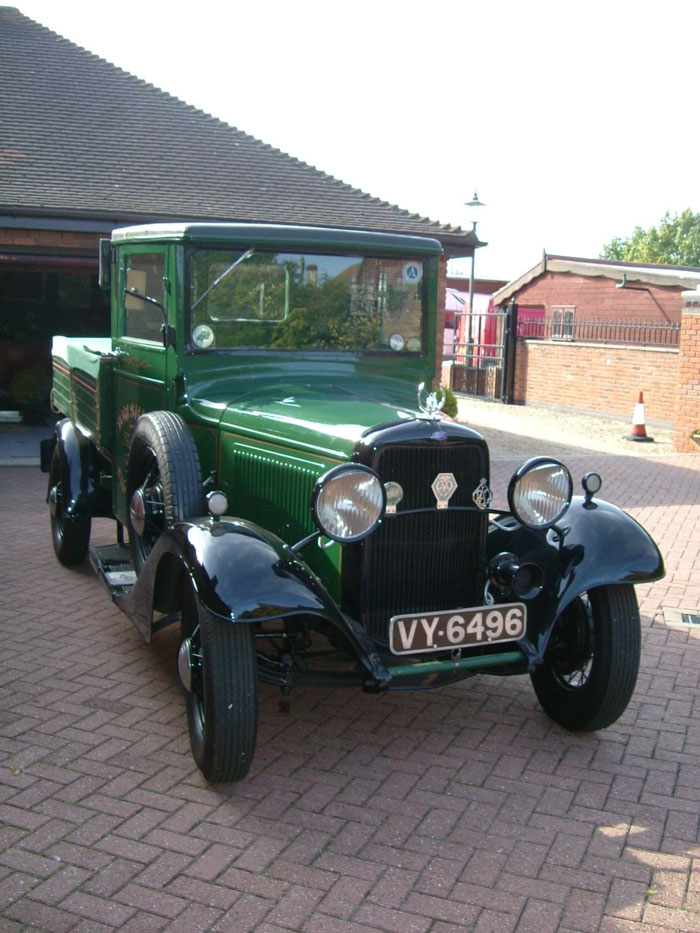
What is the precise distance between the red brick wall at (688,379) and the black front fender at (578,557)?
9131 mm

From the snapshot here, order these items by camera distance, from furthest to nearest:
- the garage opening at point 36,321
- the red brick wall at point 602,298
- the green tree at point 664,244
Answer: the green tree at point 664,244, the red brick wall at point 602,298, the garage opening at point 36,321

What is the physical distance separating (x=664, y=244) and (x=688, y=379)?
4836 cm

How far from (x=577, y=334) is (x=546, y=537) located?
14.6 meters

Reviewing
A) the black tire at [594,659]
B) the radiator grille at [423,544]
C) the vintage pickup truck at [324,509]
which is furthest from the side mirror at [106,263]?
the black tire at [594,659]

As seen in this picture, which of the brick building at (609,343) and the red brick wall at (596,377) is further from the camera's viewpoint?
the red brick wall at (596,377)

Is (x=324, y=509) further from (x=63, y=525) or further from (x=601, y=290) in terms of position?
(x=601, y=290)

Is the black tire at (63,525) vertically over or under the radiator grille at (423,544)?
under

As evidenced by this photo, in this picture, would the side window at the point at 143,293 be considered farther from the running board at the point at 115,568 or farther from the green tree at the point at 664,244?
the green tree at the point at 664,244

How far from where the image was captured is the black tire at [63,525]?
5.95 metres

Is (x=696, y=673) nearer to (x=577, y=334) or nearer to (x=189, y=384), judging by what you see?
(x=189, y=384)

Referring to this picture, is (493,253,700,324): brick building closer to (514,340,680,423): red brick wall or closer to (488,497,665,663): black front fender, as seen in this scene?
(514,340,680,423): red brick wall

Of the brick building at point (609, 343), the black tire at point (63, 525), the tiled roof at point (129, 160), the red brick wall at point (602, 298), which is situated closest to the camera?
the black tire at point (63, 525)

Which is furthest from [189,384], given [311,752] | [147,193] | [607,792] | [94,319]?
[94,319]

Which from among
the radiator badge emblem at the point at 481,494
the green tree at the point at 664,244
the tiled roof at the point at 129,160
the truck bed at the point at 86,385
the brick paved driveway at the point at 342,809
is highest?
the green tree at the point at 664,244
